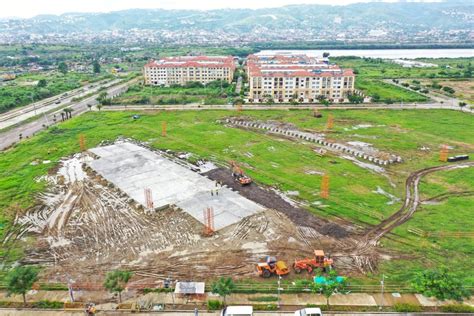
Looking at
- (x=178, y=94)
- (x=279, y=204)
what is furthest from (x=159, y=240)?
(x=178, y=94)

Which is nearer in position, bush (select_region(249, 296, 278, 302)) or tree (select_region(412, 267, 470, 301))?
tree (select_region(412, 267, 470, 301))

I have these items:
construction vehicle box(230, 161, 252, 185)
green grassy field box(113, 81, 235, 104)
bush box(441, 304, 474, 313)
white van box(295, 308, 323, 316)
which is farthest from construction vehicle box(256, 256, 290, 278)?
green grassy field box(113, 81, 235, 104)

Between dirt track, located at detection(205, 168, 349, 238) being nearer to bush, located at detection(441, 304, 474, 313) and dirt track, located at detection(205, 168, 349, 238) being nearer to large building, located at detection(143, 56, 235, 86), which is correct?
bush, located at detection(441, 304, 474, 313)

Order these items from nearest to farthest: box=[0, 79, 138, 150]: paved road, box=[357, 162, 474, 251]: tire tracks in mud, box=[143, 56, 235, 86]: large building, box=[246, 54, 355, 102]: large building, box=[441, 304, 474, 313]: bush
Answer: box=[441, 304, 474, 313]: bush, box=[357, 162, 474, 251]: tire tracks in mud, box=[0, 79, 138, 150]: paved road, box=[246, 54, 355, 102]: large building, box=[143, 56, 235, 86]: large building

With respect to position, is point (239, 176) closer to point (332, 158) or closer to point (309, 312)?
point (332, 158)

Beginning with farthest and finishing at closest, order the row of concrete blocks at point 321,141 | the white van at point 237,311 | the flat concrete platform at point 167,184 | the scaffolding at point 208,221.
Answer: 1. the row of concrete blocks at point 321,141
2. the flat concrete platform at point 167,184
3. the scaffolding at point 208,221
4. the white van at point 237,311

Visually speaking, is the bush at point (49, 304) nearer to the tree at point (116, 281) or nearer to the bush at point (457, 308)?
the tree at point (116, 281)

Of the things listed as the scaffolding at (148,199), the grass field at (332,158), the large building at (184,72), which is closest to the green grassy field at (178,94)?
the large building at (184,72)
